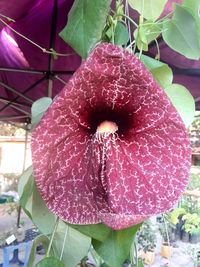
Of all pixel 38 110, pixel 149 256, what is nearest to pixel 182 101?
pixel 38 110

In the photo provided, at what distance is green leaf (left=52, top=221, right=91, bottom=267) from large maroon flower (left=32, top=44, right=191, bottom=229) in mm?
119

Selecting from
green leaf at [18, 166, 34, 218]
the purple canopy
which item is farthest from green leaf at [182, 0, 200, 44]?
the purple canopy

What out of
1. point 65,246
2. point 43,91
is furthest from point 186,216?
point 65,246

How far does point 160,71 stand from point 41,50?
Answer: 1.17 m

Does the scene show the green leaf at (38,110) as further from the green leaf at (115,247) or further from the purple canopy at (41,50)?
the purple canopy at (41,50)

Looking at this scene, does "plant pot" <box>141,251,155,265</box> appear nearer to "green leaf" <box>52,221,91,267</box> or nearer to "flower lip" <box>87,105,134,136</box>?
"green leaf" <box>52,221,91,267</box>

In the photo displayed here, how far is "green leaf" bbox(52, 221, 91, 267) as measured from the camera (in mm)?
426

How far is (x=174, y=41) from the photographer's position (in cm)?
38

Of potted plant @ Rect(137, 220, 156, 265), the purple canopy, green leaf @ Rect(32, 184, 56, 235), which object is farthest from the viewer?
potted plant @ Rect(137, 220, 156, 265)

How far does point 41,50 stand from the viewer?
1.46 metres

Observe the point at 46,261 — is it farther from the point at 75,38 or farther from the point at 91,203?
the point at 75,38

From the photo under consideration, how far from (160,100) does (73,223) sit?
135mm

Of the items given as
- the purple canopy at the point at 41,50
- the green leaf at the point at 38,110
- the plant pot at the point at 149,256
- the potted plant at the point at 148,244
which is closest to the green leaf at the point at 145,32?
the green leaf at the point at 38,110

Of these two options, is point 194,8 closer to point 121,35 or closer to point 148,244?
point 121,35
